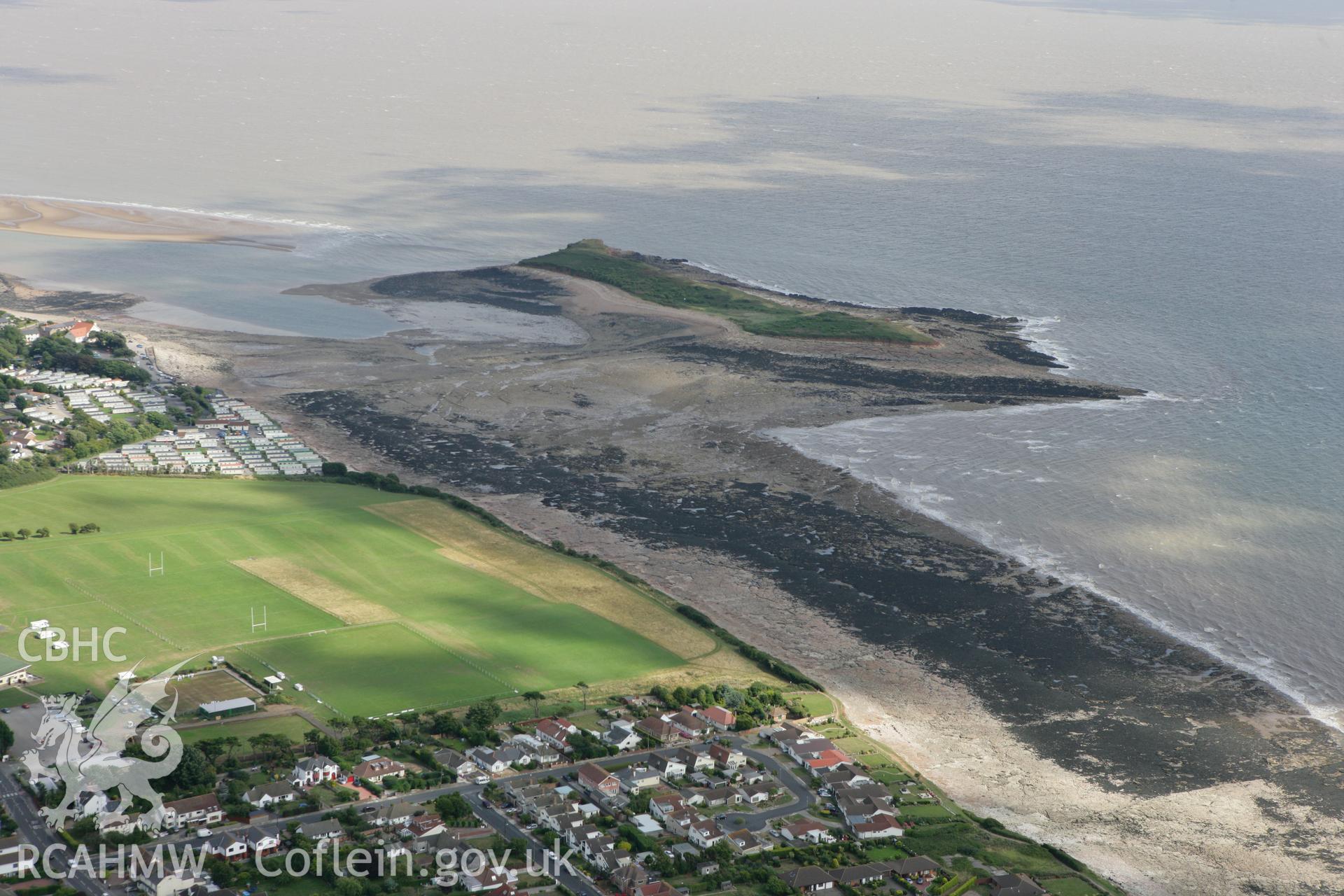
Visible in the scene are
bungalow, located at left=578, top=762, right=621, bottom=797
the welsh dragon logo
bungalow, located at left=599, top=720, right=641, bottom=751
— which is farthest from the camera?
bungalow, located at left=599, top=720, right=641, bottom=751

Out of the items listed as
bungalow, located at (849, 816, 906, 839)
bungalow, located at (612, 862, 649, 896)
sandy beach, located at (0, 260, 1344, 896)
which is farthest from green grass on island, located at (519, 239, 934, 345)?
bungalow, located at (612, 862, 649, 896)

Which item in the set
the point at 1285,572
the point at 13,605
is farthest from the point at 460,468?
the point at 1285,572

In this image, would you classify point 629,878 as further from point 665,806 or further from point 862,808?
point 862,808

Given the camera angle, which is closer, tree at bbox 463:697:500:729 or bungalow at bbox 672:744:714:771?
bungalow at bbox 672:744:714:771

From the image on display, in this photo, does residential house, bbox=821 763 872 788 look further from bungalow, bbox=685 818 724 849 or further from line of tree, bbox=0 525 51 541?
line of tree, bbox=0 525 51 541

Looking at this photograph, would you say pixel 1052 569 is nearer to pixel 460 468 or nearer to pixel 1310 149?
pixel 460 468

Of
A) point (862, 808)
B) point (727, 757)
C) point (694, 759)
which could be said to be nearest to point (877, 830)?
point (862, 808)

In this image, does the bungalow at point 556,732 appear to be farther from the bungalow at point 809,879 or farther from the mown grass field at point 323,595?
the bungalow at point 809,879
